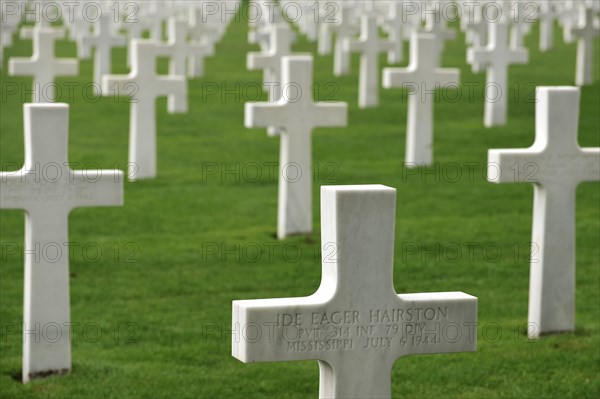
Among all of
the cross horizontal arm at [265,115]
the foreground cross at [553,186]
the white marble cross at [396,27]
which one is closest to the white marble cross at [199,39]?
the white marble cross at [396,27]

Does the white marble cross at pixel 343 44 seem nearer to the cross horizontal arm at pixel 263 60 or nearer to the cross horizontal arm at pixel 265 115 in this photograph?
the cross horizontal arm at pixel 263 60

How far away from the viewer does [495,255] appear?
944cm

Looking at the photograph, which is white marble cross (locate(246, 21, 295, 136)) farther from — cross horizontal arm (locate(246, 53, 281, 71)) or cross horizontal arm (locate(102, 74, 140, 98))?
cross horizontal arm (locate(102, 74, 140, 98))

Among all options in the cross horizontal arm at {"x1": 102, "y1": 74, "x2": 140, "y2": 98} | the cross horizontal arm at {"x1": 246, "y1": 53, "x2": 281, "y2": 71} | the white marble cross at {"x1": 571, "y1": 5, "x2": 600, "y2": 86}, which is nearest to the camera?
the cross horizontal arm at {"x1": 102, "y1": 74, "x2": 140, "y2": 98}

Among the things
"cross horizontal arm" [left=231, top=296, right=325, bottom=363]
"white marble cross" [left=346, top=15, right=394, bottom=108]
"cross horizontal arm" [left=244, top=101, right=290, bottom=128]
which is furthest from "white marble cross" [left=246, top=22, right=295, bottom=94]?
"cross horizontal arm" [left=231, top=296, right=325, bottom=363]

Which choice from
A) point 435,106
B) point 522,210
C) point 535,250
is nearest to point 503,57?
point 435,106

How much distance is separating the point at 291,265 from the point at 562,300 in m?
2.29

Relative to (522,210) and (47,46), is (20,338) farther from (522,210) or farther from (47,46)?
(47,46)

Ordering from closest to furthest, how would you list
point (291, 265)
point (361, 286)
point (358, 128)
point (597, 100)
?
point (361, 286) → point (291, 265) → point (358, 128) → point (597, 100)

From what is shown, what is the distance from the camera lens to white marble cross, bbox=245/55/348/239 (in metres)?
10.1

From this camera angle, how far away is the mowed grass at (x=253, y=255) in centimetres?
674

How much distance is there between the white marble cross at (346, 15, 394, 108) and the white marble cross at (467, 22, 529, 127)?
211cm

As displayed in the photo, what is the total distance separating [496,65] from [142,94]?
4.85 metres

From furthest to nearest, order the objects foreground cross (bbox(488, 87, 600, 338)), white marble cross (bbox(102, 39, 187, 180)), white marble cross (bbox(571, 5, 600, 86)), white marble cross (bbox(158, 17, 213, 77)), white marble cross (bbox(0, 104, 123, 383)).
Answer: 1. white marble cross (bbox(158, 17, 213, 77))
2. white marble cross (bbox(571, 5, 600, 86))
3. white marble cross (bbox(102, 39, 187, 180))
4. foreground cross (bbox(488, 87, 600, 338))
5. white marble cross (bbox(0, 104, 123, 383))
